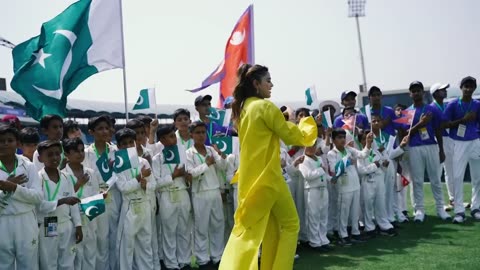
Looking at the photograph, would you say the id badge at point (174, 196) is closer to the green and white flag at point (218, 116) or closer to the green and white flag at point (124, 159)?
the green and white flag at point (124, 159)

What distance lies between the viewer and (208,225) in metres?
6.27

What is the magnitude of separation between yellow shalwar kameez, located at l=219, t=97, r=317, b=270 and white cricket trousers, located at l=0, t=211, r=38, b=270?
1.78 meters

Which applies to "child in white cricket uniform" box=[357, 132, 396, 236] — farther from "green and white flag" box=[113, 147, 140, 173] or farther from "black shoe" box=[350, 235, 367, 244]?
"green and white flag" box=[113, 147, 140, 173]

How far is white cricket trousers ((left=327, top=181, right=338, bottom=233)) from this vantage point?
735cm

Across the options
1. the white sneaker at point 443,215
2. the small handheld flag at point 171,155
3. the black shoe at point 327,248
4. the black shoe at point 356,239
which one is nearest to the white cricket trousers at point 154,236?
the small handheld flag at point 171,155

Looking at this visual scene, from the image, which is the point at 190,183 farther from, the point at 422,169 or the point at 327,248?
the point at 422,169

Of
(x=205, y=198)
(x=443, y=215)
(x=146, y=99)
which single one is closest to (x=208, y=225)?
(x=205, y=198)

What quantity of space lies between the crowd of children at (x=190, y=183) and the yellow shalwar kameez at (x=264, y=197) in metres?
1.31

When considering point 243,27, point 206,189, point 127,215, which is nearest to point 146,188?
point 127,215

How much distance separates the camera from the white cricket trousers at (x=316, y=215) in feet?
21.8

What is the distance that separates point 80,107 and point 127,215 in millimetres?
25713

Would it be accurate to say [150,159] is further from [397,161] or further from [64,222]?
[397,161]

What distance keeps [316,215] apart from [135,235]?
2437 mm

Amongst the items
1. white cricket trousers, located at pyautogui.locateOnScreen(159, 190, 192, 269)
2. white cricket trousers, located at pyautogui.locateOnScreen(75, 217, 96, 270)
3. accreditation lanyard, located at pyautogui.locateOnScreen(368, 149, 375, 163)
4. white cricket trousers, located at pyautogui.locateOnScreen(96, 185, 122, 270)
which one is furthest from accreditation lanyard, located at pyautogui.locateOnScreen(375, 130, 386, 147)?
white cricket trousers, located at pyautogui.locateOnScreen(75, 217, 96, 270)
